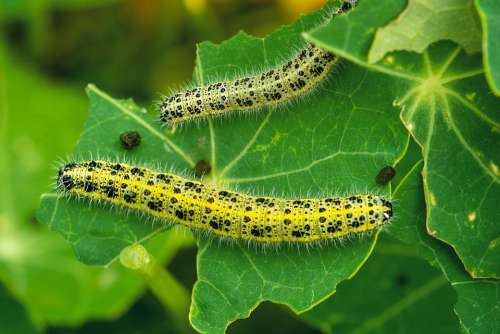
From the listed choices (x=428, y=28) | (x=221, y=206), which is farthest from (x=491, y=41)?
(x=221, y=206)

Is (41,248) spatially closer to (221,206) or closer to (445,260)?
(221,206)

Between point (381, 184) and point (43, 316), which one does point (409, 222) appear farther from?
point (43, 316)

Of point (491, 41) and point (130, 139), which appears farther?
point (130, 139)

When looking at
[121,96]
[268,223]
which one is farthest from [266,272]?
[121,96]

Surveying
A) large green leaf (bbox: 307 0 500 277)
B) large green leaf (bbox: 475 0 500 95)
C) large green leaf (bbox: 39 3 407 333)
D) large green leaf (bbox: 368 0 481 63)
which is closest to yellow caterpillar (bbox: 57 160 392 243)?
large green leaf (bbox: 39 3 407 333)

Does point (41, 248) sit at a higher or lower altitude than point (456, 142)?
higher

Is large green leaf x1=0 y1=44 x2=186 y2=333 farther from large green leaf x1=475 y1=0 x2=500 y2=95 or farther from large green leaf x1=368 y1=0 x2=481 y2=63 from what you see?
large green leaf x1=475 y1=0 x2=500 y2=95

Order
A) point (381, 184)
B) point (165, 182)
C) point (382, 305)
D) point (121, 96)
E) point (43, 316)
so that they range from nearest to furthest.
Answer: point (381, 184), point (165, 182), point (382, 305), point (43, 316), point (121, 96)
